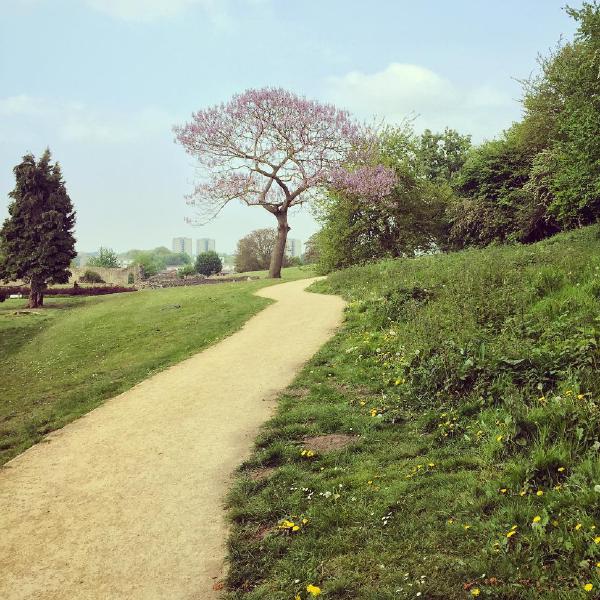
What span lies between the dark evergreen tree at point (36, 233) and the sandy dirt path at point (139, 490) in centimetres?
2548

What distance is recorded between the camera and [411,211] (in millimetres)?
32312

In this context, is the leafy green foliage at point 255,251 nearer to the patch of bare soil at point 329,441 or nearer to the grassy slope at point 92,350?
the grassy slope at point 92,350

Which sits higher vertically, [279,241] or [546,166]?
[546,166]

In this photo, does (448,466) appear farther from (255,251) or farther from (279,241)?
(255,251)

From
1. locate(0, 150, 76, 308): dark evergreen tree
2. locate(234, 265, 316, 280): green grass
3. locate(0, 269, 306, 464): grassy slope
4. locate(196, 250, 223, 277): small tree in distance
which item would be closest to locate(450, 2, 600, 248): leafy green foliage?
locate(234, 265, 316, 280): green grass

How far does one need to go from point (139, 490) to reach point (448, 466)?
382 cm

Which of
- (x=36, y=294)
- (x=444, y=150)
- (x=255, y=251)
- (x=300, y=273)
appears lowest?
(x=36, y=294)

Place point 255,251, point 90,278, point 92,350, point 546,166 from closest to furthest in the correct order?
point 92,350
point 546,166
point 90,278
point 255,251

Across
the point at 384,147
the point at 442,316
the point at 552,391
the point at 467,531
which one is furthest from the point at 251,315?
the point at 384,147

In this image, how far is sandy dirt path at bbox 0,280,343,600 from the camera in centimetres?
458

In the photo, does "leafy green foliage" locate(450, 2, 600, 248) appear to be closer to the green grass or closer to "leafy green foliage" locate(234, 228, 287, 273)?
the green grass

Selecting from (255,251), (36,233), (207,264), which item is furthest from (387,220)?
(207,264)

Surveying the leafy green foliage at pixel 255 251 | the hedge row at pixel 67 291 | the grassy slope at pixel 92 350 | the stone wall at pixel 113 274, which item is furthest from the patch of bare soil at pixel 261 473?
the leafy green foliage at pixel 255 251

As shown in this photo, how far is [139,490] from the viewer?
6.14 meters
